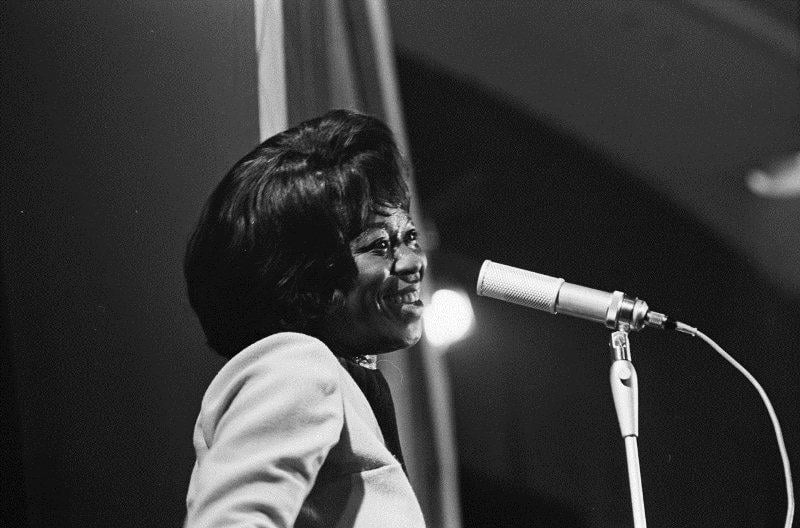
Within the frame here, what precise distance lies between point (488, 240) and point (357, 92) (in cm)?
32

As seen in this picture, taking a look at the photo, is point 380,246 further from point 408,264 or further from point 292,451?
point 292,451

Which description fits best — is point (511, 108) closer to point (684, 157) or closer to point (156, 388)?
point (684, 157)

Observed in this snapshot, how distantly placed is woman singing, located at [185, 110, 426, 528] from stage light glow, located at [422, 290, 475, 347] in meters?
0.19

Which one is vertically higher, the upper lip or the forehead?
the forehead

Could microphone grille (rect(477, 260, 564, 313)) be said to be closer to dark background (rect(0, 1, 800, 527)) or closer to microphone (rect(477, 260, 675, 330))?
microphone (rect(477, 260, 675, 330))

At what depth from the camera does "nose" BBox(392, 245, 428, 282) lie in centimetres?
122

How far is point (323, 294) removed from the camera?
1.19 metres

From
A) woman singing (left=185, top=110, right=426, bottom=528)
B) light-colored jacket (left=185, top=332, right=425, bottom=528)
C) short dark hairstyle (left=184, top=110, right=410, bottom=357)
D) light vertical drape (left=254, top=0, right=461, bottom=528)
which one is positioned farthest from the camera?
light vertical drape (left=254, top=0, right=461, bottom=528)

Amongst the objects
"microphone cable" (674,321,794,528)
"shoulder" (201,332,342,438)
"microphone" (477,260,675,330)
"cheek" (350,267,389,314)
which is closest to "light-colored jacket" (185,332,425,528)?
"shoulder" (201,332,342,438)

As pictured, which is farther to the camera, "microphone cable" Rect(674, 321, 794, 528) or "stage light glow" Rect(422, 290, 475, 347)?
"stage light glow" Rect(422, 290, 475, 347)

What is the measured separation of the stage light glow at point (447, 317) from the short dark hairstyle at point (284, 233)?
25 centimetres

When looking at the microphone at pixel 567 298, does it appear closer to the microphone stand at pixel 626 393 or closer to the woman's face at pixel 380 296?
the microphone stand at pixel 626 393

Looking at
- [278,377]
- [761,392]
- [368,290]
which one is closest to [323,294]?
[368,290]

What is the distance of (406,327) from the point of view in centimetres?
122
